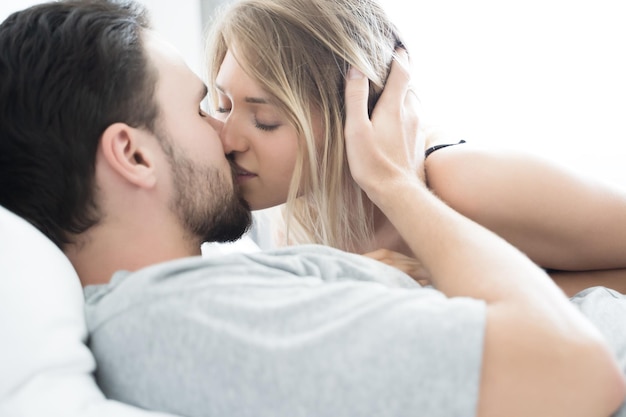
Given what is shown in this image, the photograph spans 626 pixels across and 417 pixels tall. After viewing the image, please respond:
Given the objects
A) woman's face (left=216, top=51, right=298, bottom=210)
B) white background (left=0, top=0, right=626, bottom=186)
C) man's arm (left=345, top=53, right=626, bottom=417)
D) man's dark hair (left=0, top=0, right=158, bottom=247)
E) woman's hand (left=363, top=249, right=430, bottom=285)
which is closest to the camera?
man's arm (left=345, top=53, right=626, bottom=417)

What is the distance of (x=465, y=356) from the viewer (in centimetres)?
71

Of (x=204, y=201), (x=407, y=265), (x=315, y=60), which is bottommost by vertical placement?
(x=407, y=265)

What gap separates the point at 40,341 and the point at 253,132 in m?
0.67

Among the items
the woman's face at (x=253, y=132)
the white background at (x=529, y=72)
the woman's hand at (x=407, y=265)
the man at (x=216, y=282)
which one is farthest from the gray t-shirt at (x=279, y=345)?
the white background at (x=529, y=72)

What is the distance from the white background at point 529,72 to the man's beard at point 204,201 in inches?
36.5

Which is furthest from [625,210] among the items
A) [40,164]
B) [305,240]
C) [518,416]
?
[40,164]

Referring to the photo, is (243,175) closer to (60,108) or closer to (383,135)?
(383,135)

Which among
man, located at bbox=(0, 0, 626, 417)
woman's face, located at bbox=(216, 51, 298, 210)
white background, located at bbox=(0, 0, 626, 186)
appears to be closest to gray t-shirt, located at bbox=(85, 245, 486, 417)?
man, located at bbox=(0, 0, 626, 417)

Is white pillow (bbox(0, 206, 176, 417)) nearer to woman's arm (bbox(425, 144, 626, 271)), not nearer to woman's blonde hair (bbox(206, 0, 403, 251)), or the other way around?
woman's blonde hair (bbox(206, 0, 403, 251))

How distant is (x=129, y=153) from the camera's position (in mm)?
974

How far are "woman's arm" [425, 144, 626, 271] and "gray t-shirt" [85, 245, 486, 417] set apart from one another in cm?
45

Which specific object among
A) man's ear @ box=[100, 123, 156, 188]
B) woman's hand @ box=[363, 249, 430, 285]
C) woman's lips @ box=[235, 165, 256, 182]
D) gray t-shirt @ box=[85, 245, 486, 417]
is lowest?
woman's hand @ box=[363, 249, 430, 285]

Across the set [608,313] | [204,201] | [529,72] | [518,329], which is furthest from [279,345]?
[529,72]

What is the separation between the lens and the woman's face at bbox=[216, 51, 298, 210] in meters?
1.31
